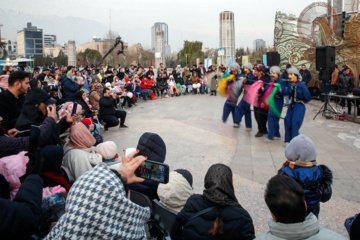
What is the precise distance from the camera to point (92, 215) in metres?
1.78

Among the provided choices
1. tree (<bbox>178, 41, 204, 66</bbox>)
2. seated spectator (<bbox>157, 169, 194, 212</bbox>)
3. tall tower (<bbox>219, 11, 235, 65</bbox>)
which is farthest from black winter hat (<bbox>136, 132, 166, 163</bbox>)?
tree (<bbox>178, 41, 204, 66</bbox>)

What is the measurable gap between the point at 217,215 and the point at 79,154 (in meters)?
2.53

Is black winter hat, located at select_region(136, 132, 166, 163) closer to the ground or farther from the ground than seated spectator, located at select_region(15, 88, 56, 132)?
closer to the ground

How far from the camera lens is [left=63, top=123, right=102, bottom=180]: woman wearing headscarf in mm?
4195

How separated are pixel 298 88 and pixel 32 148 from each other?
606cm

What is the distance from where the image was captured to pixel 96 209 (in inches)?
69.9

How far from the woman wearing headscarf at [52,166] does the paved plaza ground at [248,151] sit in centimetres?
230

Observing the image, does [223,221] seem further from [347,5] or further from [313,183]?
[347,5]

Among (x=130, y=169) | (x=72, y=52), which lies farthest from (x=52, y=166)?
(x=72, y=52)

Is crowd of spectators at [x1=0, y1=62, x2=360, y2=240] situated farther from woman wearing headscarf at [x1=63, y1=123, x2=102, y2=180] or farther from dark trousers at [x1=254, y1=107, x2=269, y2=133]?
dark trousers at [x1=254, y1=107, x2=269, y2=133]

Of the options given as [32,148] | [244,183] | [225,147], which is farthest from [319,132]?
[32,148]

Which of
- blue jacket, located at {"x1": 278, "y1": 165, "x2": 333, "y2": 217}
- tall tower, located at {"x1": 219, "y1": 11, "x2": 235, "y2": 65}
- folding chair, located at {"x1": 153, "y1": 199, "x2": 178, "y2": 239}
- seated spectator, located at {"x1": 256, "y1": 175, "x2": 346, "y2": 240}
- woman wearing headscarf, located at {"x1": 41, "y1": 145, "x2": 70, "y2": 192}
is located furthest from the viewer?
tall tower, located at {"x1": 219, "y1": 11, "x2": 235, "y2": 65}

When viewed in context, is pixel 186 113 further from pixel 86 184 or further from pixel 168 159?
pixel 86 184

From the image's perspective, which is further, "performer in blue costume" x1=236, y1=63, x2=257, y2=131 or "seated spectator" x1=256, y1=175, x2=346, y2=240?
"performer in blue costume" x1=236, y1=63, x2=257, y2=131
